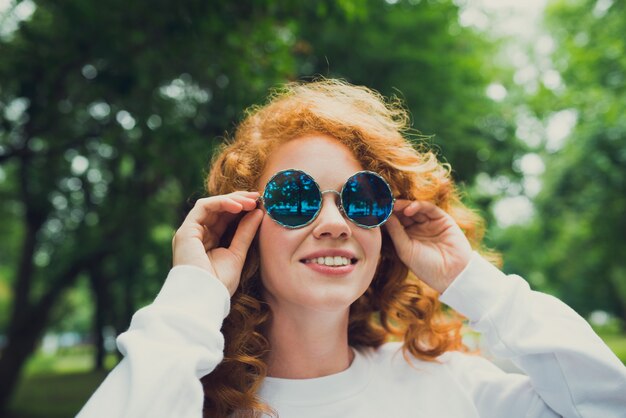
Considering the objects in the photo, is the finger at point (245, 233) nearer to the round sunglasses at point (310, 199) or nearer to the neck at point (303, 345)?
the round sunglasses at point (310, 199)

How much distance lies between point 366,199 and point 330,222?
192 millimetres

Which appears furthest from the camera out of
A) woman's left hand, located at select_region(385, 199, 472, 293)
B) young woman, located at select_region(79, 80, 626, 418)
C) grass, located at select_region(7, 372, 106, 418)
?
grass, located at select_region(7, 372, 106, 418)

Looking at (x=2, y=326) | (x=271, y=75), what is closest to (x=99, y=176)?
(x=271, y=75)

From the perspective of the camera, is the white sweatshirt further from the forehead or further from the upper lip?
the forehead

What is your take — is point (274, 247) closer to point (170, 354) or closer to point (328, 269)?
point (328, 269)

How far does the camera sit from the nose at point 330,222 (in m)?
2.01

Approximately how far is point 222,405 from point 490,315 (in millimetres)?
1110

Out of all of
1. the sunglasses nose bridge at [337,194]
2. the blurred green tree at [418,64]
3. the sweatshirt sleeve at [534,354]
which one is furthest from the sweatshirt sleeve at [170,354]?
the blurred green tree at [418,64]

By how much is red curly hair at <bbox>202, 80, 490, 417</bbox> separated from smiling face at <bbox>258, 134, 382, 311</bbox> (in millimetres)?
104

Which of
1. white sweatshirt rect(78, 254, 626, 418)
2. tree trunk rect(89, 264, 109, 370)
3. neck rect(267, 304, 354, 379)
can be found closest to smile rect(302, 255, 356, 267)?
neck rect(267, 304, 354, 379)

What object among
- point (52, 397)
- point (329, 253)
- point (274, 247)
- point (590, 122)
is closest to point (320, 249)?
point (329, 253)

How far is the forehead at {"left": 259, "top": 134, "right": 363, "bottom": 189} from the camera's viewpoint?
83.2 inches

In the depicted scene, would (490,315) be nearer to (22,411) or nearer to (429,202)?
(429,202)

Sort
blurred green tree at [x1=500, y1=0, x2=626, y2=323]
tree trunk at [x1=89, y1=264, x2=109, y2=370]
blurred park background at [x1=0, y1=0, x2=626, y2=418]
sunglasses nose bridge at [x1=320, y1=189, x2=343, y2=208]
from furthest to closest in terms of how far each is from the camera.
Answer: tree trunk at [x1=89, y1=264, x2=109, y2=370] < blurred green tree at [x1=500, y1=0, x2=626, y2=323] < blurred park background at [x1=0, y1=0, x2=626, y2=418] < sunglasses nose bridge at [x1=320, y1=189, x2=343, y2=208]
